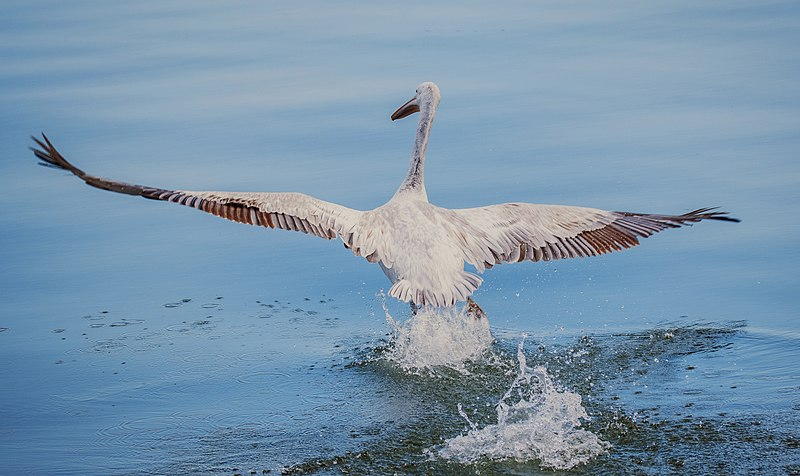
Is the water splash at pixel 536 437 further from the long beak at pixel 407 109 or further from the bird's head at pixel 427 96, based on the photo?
the long beak at pixel 407 109

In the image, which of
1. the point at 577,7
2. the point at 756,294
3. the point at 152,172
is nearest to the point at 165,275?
the point at 152,172

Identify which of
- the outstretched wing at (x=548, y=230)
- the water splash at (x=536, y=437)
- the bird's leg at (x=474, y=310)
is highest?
the outstretched wing at (x=548, y=230)

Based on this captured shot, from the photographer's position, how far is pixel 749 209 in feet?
30.7

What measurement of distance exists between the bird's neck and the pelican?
0.13 metres

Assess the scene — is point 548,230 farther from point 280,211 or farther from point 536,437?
point 536,437

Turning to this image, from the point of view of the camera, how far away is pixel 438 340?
731 cm

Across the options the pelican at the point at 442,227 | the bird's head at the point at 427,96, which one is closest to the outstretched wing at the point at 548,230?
the pelican at the point at 442,227

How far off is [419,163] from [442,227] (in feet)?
2.59

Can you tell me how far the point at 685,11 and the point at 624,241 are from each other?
29.7 feet

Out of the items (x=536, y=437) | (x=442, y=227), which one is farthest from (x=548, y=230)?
(x=536, y=437)

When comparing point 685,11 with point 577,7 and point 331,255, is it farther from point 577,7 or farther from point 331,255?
point 331,255

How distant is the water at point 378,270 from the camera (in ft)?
20.0

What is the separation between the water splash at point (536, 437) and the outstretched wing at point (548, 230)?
1.60 m

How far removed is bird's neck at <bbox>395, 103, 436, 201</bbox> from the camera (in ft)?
27.1
